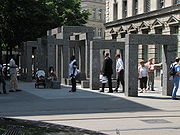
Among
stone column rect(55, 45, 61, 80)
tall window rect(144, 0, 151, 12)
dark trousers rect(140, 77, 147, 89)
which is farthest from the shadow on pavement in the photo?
tall window rect(144, 0, 151, 12)

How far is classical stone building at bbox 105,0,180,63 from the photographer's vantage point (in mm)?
33906

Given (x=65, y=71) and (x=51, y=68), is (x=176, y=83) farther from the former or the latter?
(x=65, y=71)

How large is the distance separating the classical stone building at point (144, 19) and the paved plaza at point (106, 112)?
1537 centimetres

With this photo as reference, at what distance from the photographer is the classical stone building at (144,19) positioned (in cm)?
3391

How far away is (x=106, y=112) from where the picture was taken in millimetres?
12680

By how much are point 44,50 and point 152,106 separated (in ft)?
41.3

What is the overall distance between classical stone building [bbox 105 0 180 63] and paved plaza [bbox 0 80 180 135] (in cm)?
1537

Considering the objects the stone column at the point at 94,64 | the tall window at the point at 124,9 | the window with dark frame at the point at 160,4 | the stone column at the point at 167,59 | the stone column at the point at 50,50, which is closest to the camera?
the stone column at the point at 167,59

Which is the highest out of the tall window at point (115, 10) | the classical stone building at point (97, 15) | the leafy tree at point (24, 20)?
the classical stone building at point (97, 15)

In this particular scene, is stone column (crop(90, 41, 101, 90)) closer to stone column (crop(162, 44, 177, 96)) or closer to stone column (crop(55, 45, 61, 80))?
stone column (crop(162, 44, 177, 96))

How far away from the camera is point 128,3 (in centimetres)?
4262

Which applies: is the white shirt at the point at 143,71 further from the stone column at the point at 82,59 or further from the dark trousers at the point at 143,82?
the stone column at the point at 82,59

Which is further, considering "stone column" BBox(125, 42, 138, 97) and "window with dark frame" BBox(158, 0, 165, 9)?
"window with dark frame" BBox(158, 0, 165, 9)

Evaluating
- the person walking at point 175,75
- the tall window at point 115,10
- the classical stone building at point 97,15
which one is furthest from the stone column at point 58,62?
the classical stone building at point 97,15
